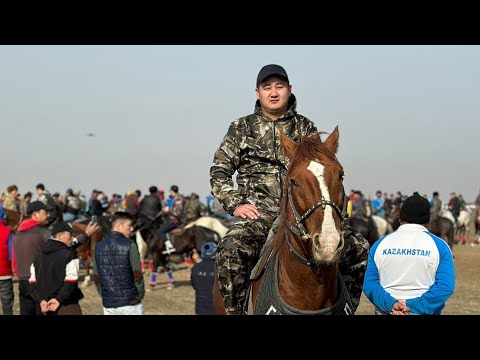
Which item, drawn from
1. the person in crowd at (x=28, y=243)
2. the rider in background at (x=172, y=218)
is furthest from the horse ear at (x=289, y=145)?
the rider in background at (x=172, y=218)

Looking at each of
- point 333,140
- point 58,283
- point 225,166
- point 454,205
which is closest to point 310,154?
point 333,140

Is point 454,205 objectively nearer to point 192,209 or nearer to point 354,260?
point 192,209

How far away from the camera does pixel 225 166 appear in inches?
207

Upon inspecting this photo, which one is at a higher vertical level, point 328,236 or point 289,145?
point 289,145

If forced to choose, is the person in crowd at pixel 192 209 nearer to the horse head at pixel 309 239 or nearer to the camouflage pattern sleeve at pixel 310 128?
the camouflage pattern sleeve at pixel 310 128

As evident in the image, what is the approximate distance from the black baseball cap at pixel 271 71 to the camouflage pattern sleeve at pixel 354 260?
53.9 inches

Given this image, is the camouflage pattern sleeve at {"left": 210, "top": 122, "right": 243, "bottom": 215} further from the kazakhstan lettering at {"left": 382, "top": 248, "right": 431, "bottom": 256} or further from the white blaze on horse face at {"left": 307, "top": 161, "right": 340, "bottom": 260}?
the kazakhstan lettering at {"left": 382, "top": 248, "right": 431, "bottom": 256}

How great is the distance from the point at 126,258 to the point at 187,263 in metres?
16.0

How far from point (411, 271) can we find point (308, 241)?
1.75 m

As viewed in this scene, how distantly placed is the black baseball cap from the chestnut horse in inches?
35.3

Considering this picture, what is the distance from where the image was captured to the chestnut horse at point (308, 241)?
3.86 metres

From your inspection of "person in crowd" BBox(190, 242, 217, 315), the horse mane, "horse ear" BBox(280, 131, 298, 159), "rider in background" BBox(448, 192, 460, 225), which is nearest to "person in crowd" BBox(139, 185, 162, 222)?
"person in crowd" BBox(190, 242, 217, 315)

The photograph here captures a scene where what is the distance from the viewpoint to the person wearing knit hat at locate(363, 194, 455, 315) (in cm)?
532
